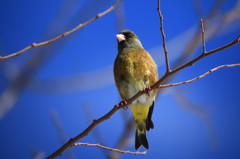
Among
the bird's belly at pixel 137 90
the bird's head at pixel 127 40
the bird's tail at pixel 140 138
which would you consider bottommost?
the bird's tail at pixel 140 138

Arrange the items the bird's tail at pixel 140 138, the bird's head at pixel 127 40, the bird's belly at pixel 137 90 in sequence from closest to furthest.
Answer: the bird's belly at pixel 137 90 < the bird's tail at pixel 140 138 < the bird's head at pixel 127 40

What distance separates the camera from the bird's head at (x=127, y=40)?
426 cm

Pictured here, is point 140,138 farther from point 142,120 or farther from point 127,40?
point 127,40

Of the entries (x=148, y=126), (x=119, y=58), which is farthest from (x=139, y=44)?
(x=148, y=126)

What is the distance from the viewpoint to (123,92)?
12.5ft

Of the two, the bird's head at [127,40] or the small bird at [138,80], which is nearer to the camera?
the small bird at [138,80]

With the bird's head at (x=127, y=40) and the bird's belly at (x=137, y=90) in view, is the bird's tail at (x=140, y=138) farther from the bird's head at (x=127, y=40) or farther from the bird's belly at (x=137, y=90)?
the bird's head at (x=127, y=40)

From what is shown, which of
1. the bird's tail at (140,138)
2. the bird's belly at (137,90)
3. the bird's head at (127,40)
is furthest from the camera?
the bird's head at (127,40)

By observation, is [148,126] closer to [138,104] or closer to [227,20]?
[138,104]

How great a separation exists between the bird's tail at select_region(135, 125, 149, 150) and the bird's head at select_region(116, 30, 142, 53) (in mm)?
1087

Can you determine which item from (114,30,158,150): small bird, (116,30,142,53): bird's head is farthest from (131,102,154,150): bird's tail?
(116,30,142,53): bird's head

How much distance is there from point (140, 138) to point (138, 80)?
740 mm

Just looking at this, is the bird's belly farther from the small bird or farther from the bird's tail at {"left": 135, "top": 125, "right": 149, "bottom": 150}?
the bird's tail at {"left": 135, "top": 125, "right": 149, "bottom": 150}

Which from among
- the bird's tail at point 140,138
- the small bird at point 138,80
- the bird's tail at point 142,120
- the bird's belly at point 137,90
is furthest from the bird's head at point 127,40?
the bird's tail at point 140,138
